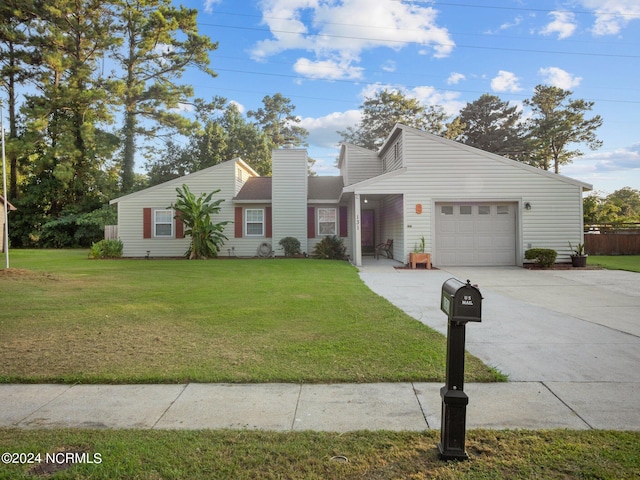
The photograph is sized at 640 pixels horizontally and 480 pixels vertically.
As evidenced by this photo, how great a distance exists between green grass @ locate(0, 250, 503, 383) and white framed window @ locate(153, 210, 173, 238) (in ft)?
29.9

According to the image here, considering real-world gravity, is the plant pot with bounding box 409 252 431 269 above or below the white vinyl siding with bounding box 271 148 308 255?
below

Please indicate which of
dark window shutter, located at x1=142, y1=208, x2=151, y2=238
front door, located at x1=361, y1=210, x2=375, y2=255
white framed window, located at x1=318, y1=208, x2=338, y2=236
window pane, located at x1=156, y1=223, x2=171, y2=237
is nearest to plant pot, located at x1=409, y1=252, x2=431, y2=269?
white framed window, located at x1=318, y1=208, x2=338, y2=236

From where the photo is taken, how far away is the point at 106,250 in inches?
688

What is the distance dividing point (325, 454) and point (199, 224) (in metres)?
15.0

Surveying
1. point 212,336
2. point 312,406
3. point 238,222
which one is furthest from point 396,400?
point 238,222

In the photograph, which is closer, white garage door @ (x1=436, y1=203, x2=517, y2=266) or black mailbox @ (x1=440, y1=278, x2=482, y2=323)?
black mailbox @ (x1=440, y1=278, x2=482, y2=323)

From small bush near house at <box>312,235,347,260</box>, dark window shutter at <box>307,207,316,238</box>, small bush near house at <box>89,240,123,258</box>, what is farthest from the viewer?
dark window shutter at <box>307,207,316,238</box>

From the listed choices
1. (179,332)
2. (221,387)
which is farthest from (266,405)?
(179,332)

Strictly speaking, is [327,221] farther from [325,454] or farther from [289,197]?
[325,454]

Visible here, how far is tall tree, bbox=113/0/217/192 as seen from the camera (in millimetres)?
26688

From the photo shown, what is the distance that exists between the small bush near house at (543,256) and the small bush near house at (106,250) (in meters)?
16.4

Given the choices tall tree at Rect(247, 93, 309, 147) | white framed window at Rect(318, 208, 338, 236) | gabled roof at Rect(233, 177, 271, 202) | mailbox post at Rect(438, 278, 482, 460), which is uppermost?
tall tree at Rect(247, 93, 309, 147)

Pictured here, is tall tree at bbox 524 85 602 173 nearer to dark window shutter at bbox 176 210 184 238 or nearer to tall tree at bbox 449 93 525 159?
tall tree at bbox 449 93 525 159

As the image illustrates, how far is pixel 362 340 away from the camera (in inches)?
189
